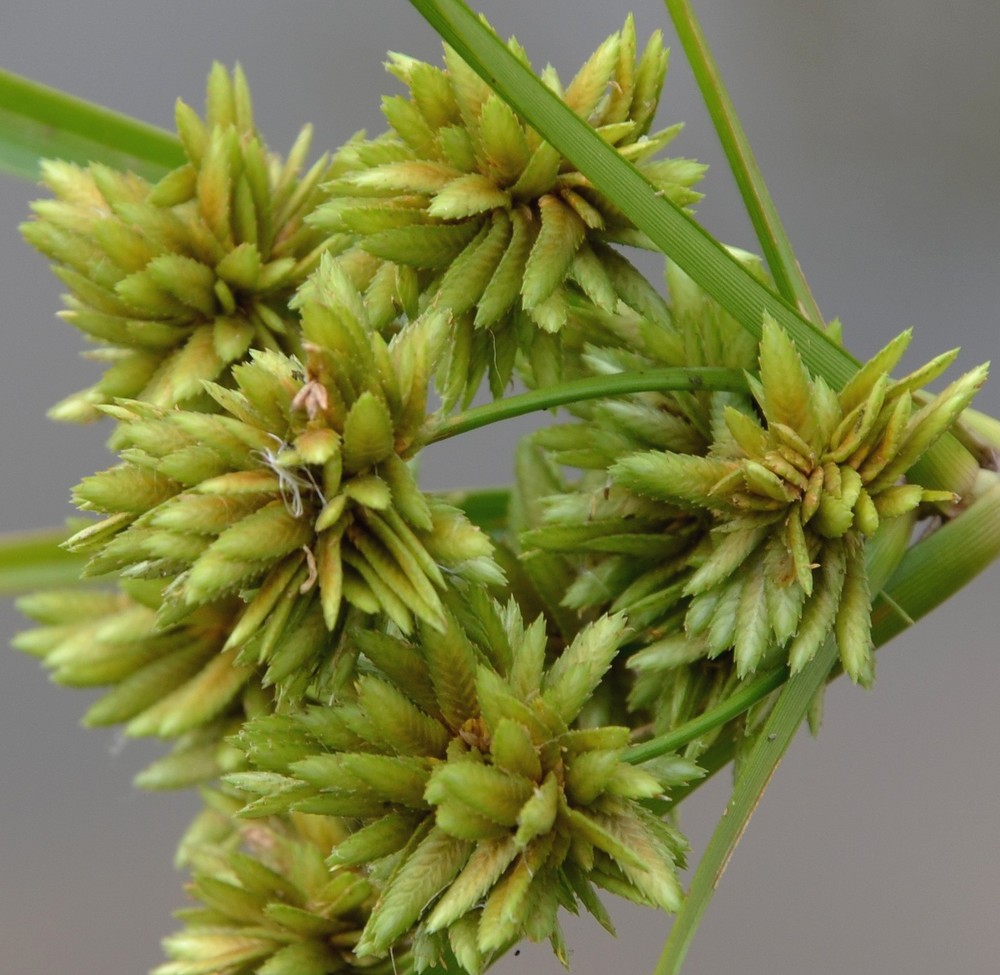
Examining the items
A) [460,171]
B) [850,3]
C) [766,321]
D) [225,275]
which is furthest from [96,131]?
[850,3]

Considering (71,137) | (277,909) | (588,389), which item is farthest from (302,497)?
(71,137)

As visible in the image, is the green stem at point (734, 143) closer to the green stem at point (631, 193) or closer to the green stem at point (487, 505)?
the green stem at point (631, 193)

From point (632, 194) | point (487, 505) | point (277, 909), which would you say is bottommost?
point (277, 909)

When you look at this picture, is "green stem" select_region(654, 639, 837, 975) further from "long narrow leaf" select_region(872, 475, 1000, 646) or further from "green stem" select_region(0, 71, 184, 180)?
"green stem" select_region(0, 71, 184, 180)

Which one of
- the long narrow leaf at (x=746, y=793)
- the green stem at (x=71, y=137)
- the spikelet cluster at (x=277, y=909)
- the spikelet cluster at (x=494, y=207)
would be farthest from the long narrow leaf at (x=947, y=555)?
the green stem at (x=71, y=137)

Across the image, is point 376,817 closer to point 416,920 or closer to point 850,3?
point 416,920

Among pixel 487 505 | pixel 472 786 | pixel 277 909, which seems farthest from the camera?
pixel 487 505

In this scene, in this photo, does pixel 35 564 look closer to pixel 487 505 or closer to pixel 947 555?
pixel 487 505

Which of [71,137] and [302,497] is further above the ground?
[71,137]
